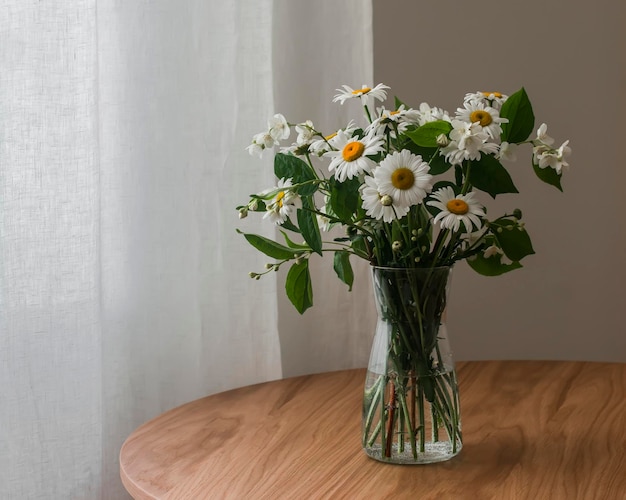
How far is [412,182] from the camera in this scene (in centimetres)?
95

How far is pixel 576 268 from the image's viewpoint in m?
1.99

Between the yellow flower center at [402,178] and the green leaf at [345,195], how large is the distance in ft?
0.19

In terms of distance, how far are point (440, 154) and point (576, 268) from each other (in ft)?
3.61

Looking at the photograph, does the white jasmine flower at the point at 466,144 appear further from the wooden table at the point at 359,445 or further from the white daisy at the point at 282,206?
the wooden table at the point at 359,445

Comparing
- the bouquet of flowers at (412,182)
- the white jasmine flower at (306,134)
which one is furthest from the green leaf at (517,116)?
the white jasmine flower at (306,134)

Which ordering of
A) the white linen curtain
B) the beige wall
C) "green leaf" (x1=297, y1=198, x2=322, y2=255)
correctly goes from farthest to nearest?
the beige wall → the white linen curtain → "green leaf" (x1=297, y1=198, x2=322, y2=255)

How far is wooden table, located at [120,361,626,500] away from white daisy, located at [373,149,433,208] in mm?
328

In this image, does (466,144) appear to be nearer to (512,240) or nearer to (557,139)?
(512,240)

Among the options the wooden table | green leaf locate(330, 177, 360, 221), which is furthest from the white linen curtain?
green leaf locate(330, 177, 360, 221)

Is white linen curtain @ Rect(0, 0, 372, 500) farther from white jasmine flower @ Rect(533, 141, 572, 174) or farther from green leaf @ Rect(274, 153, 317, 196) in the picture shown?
white jasmine flower @ Rect(533, 141, 572, 174)

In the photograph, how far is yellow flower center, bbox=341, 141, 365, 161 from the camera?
38.0 inches

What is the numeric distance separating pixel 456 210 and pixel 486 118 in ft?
0.38

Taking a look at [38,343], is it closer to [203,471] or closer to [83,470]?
[83,470]

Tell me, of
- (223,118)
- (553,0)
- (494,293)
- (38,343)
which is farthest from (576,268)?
(38,343)
